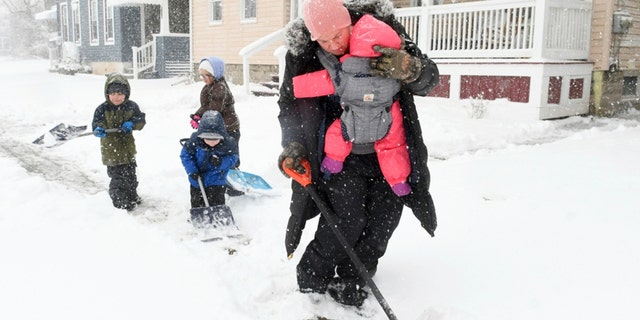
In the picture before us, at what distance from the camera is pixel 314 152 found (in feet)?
9.68

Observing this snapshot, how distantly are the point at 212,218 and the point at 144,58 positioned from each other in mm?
20651

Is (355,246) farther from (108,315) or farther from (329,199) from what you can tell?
(108,315)

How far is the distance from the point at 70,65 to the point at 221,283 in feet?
88.4

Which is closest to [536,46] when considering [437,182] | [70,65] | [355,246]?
[437,182]

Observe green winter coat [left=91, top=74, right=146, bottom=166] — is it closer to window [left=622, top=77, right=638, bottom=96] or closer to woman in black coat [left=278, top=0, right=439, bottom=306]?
woman in black coat [left=278, top=0, right=439, bottom=306]

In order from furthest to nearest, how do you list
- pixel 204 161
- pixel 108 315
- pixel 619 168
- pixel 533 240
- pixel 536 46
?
pixel 536 46 → pixel 619 168 → pixel 204 161 → pixel 533 240 → pixel 108 315

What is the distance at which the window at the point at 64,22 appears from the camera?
1190 inches

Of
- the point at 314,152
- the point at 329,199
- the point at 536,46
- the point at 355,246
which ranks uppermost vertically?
the point at 536,46

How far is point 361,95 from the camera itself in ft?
8.87

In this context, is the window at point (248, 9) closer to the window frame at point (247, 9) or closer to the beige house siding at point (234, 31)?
the window frame at point (247, 9)

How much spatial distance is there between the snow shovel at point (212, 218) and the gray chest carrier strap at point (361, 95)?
201 cm

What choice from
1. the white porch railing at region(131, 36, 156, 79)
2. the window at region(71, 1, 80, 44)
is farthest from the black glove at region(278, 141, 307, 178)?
the window at region(71, 1, 80, 44)

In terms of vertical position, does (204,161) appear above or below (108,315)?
above

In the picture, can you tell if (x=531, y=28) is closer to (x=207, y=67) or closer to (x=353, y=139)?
(x=207, y=67)
